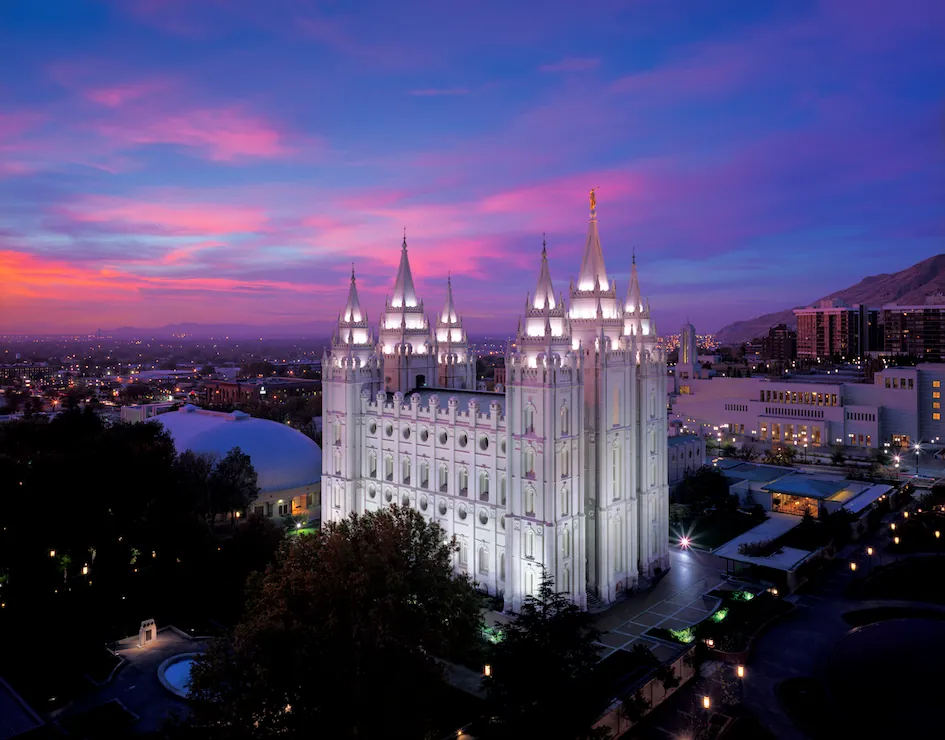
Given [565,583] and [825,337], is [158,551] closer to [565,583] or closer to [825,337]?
[565,583]

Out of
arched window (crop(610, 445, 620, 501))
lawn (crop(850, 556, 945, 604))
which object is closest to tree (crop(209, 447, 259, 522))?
arched window (crop(610, 445, 620, 501))

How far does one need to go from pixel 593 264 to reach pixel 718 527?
86.9ft

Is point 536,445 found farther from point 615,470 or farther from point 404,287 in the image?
point 404,287

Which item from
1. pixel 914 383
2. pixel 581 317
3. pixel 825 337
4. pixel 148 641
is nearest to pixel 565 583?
pixel 581 317

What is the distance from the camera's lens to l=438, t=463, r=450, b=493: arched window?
144 ft

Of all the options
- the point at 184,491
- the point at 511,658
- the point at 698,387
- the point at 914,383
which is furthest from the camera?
the point at 698,387

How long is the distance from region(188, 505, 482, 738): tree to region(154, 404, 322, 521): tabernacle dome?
1327 inches

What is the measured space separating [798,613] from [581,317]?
852 inches

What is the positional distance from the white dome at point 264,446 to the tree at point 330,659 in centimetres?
3429

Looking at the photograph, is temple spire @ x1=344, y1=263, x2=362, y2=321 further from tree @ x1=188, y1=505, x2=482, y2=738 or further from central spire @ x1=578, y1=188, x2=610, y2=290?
tree @ x1=188, y1=505, x2=482, y2=738

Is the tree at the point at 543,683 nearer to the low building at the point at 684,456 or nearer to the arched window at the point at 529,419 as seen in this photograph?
the arched window at the point at 529,419

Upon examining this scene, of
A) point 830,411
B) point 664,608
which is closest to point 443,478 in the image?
point 664,608

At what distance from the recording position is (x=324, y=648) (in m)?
23.5

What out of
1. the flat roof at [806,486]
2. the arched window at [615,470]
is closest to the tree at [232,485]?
the arched window at [615,470]
